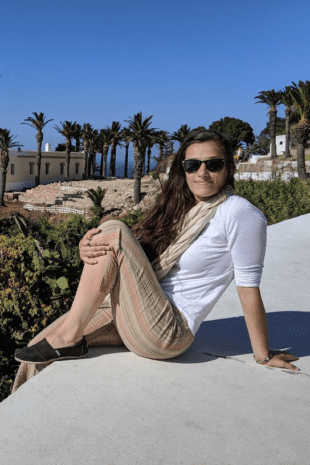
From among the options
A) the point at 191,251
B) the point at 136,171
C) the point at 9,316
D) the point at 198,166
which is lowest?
the point at 9,316

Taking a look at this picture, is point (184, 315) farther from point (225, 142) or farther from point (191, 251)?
point (225, 142)

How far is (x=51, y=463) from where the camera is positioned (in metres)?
1.54

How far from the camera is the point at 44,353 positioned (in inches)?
87.3

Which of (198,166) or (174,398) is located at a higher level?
(198,166)

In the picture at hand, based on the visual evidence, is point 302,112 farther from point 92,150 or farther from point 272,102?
point 92,150

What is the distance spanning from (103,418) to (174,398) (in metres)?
0.33

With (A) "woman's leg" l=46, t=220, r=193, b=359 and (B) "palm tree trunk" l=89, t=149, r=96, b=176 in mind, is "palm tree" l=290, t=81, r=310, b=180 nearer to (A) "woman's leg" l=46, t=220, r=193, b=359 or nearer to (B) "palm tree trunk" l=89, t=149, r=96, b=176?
(A) "woman's leg" l=46, t=220, r=193, b=359

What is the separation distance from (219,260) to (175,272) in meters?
0.23

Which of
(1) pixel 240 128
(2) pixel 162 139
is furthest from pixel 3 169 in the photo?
(1) pixel 240 128

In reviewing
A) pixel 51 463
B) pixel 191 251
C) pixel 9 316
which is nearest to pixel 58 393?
pixel 51 463

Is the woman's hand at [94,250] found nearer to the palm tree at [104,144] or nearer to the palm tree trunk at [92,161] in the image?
the palm tree at [104,144]

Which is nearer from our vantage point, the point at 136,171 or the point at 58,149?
the point at 136,171

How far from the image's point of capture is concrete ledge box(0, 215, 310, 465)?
1611 mm

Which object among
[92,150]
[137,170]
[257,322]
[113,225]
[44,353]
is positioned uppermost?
[92,150]
